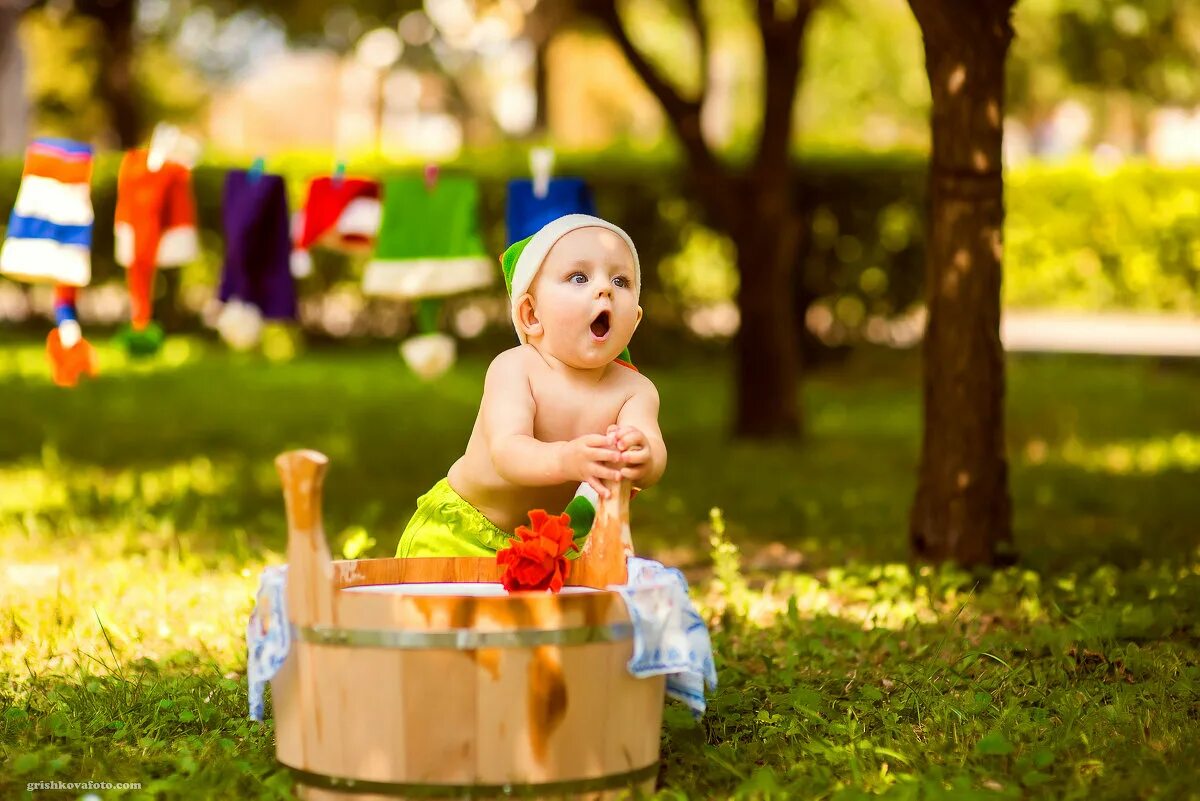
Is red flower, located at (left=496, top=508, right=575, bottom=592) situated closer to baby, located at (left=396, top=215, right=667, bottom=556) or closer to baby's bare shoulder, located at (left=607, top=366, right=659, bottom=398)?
baby, located at (left=396, top=215, right=667, bottom=556)

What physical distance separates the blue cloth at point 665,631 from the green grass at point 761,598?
300 mm

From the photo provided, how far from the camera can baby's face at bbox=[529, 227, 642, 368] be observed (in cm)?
334

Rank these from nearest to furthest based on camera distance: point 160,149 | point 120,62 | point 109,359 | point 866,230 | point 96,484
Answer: point 160,149 → point 96,484 → point 866,230 → point 109,359 → point 120,62

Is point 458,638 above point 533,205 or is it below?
below

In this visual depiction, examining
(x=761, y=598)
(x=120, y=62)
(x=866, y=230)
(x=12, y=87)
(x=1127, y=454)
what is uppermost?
(x=120, y=62)

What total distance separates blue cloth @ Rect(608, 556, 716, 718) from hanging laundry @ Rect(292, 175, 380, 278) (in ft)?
11.8

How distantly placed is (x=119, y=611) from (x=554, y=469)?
81.8 inches

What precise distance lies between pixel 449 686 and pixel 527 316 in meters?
1.00

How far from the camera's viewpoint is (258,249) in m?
6.30

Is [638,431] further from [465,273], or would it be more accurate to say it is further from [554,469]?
[465,273]

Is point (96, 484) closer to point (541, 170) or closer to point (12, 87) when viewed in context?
point (541, 170)

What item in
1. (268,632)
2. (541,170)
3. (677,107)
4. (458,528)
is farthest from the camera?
(677,107)

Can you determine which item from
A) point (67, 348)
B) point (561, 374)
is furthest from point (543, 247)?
point (67, 348)

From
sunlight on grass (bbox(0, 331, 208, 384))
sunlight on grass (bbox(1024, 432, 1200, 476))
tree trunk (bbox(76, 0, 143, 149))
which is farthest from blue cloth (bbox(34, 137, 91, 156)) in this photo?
tree trunk (bbox(76, 0, 143, 149))
